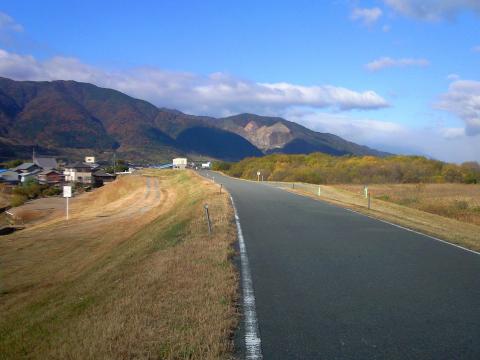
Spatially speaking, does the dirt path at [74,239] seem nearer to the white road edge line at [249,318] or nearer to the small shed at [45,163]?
the white road edge line at [249,318]

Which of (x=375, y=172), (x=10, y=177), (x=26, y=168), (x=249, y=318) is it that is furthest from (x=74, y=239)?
(x=26, y=168)

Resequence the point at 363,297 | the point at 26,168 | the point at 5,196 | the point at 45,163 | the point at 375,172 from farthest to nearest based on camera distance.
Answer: the point at 45,163 < the point at 26,168 < the point at 375,172 < the point at 5,196 < the point at 363,297

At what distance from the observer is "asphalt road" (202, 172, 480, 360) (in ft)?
17.4

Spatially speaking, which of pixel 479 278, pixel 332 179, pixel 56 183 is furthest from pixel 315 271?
pixel 56 183

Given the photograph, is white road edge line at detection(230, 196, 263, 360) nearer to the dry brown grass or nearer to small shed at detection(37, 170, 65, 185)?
the dry brown grass

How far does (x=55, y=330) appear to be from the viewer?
21.7 ft

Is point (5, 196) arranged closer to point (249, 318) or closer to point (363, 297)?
point (363, 297)

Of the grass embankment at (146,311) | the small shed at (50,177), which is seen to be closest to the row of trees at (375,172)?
the small shed at (50,177)

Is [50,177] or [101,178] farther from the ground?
[101,178]

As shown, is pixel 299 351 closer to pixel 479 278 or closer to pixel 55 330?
pixel 55 330

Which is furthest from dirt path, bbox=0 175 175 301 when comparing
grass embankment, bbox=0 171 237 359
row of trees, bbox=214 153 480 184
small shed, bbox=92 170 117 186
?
small shed, bbox=92 170 117 186

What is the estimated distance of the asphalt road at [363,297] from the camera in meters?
5.32

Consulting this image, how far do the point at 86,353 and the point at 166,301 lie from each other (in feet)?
6.45

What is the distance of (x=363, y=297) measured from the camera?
7.31 meters
